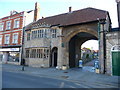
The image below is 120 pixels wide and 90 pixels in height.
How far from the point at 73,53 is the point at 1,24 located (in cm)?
1930

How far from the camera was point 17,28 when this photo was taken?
2220 centimetres

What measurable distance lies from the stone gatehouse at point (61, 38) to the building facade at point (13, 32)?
2.34 metres

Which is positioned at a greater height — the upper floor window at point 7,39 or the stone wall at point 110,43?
the upper floor window at point 7,39

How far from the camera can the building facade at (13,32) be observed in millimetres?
21681

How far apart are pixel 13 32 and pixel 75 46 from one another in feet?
45.3

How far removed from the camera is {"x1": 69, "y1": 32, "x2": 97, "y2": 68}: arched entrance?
57.2 ft

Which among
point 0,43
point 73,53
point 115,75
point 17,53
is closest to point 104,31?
point 115,75

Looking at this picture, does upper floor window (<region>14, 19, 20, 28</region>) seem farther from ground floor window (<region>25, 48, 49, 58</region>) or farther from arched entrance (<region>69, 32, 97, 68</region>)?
arched entrance (<region>69, 32, 97, 68</region>)

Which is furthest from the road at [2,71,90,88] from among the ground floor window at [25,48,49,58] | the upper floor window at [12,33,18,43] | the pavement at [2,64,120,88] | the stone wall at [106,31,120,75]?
the upper floor window at [12,33,18,43]

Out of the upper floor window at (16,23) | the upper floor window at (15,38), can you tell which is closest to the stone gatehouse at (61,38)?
the upper floor window at (15,38)

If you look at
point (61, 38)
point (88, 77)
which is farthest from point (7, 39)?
point (88, 77)

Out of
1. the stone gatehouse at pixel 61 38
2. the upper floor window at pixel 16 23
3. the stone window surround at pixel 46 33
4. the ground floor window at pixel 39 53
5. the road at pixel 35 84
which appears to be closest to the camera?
the road at pixel 35 84

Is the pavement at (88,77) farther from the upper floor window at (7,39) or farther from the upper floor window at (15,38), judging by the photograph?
the upper floor window at (7,39)

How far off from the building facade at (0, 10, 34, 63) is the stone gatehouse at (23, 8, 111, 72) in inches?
92.0
